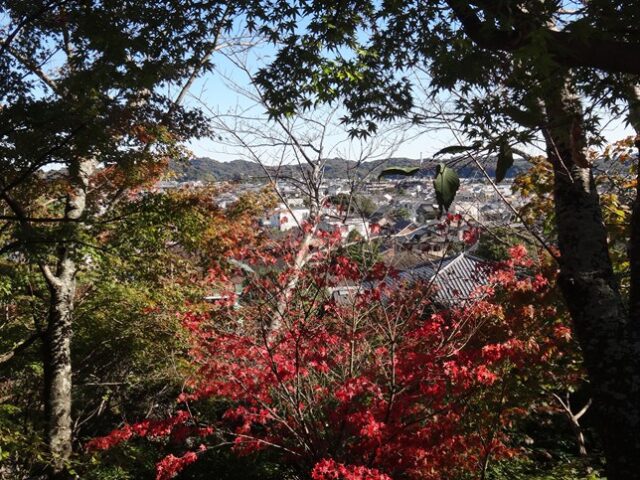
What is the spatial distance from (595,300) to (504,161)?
6.04 feet

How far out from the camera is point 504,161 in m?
2.20

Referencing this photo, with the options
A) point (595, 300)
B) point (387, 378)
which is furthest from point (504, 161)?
point (387, 378)

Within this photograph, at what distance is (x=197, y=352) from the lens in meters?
7.01

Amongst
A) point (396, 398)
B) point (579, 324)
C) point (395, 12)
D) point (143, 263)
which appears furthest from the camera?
point (143, 263)

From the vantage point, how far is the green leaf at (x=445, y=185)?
5.65 feet

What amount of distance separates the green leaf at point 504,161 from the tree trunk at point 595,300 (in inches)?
34.4

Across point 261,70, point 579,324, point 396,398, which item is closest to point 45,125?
point 261,70

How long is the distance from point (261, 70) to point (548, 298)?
4.24 meters

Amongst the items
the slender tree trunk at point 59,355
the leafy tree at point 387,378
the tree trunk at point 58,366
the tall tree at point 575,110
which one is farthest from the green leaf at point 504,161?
the tree trunk at point 58,366

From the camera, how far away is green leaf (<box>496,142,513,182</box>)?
7.08 feet

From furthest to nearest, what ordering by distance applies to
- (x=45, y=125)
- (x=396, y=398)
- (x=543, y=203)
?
(x=543, y=203)
(x=396, y=398)
(x=45, y=125)

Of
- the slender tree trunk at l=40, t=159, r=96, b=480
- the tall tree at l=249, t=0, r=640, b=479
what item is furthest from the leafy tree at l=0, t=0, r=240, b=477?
the tall tree at l=249, t=0, r=640, b=479

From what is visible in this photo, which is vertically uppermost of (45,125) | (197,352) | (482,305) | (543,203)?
(45,125)

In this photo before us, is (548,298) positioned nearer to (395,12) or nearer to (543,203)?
(543,203)
